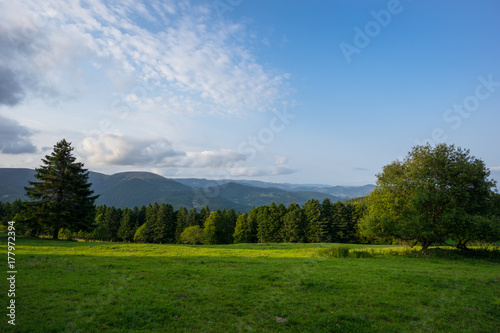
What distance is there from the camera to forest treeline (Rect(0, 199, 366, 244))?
2603 inches

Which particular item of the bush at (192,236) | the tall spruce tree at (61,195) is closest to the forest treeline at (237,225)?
the bush at (192,236)

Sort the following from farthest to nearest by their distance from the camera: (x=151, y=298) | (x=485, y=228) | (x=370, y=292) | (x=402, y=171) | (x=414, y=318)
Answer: (x=402, y=171) < (x=485, y=228) < (x=370, y=292) < (x=151, y=298) < (x=414, y=318)

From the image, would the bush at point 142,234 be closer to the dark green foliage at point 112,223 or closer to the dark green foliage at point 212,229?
the dark green foliage at point 112,223

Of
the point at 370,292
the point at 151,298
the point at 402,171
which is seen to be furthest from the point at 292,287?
the point at 402,171

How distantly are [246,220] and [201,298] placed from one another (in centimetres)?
6707

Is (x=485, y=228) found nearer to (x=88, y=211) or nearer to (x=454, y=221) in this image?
(x=454, y=221)

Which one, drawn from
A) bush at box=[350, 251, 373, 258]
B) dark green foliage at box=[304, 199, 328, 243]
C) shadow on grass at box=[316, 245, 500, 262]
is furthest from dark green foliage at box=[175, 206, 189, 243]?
bush at box=[350, 251, 373, 258]

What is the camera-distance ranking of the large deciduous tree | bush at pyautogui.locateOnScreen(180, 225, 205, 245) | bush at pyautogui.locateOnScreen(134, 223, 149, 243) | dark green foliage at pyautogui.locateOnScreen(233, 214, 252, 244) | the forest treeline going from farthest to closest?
1. dark green foliage at pyautogui.locateOnScreen(233, 214, 252, 244)
2. bush at pyautogui.locateOnScreen(134, 223, 149, 243)
3. the forest treeline
4. bush at pyautogui.locateOnScreen(180, 225, 205, 245)
5. the large deciduous tree

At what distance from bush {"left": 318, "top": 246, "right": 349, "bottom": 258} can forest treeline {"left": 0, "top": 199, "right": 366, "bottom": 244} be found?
44.6 m

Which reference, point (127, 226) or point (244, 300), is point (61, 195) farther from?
point (127, 226)

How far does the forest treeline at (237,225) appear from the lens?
6612 cm

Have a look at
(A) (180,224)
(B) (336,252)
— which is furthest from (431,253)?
(A) (180,224)

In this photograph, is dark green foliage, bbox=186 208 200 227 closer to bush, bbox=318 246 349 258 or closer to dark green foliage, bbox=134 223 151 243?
dark green foliage, bbox=134 223 151 243

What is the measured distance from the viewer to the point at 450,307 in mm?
8828
